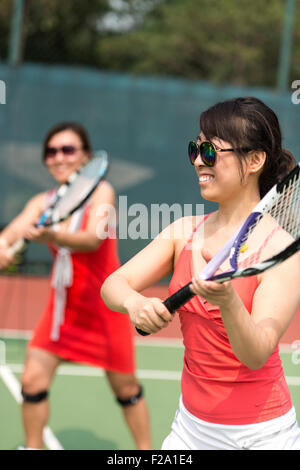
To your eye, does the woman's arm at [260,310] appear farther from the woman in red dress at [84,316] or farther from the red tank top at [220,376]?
the woman in red dress at [84,316]

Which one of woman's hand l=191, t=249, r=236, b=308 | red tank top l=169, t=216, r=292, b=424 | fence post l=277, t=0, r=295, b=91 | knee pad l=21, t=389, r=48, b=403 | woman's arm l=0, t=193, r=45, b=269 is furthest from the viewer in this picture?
fence post l=277, t=0, r=295, b=91

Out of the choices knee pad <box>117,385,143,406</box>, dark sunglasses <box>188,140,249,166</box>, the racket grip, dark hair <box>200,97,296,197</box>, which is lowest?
knee pad <box>117,385,143,406</box>

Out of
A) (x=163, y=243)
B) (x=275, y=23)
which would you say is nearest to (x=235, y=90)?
(x=163, y=243)

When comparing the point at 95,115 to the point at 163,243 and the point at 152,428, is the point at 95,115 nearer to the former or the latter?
the point at 152,428

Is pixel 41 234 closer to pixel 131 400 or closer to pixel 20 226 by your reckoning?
pixel 20 226

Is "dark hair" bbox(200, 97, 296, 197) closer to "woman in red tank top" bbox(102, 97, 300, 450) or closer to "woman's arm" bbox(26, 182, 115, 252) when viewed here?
"woman in red tank top" bbox(102, 97, 300, 450)

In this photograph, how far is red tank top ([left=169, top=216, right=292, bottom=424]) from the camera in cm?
182

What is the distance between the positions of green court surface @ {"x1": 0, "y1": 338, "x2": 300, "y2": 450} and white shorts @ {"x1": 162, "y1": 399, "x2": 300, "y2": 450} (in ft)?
3.59

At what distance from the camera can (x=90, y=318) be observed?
3.50 m

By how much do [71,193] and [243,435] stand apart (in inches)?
85.1

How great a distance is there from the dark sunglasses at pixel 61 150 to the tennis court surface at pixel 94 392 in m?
0.94

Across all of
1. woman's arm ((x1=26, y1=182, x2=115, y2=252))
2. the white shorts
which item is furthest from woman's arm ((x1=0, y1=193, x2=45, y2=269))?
the white shorts

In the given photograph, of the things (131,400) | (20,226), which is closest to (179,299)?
(131,400)

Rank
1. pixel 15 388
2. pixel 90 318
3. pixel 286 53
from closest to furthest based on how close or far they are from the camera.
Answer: pixel 90 318
pixel 15 388
pixel 286 53
